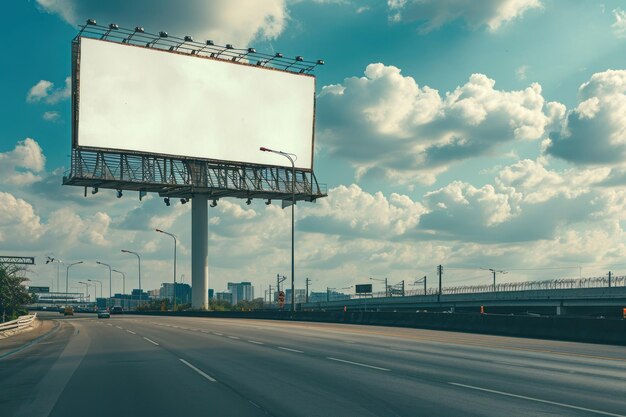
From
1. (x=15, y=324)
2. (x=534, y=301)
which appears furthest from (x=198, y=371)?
(x=534, y=301)

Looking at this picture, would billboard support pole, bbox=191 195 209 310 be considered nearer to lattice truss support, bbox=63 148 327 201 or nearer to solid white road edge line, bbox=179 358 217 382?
lattice truss support, bbox=63 148 327 201

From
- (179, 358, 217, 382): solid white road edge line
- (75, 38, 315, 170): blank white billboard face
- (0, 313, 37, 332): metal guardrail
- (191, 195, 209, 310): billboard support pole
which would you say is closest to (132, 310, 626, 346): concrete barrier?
(179, 358, 217, 382): solid white road edge line

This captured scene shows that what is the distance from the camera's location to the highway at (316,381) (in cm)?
1009

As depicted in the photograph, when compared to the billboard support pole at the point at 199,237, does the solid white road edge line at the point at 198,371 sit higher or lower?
lower

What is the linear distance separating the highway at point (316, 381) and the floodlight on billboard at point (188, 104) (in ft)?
152

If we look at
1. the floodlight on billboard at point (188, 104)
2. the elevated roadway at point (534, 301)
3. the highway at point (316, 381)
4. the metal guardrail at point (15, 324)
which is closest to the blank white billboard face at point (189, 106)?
the floodlight on billboard at point (188, 104)

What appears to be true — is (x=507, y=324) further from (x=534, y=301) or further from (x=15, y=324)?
(x=534, y=301)

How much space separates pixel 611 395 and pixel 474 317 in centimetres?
2315

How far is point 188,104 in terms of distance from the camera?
69.2m

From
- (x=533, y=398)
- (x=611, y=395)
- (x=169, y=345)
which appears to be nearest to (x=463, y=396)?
(x=533, y=398)

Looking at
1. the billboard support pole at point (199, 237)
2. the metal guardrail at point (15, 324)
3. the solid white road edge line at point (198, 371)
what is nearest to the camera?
the solid white road edge line at point (198, 371)

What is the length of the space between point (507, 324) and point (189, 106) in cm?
4557

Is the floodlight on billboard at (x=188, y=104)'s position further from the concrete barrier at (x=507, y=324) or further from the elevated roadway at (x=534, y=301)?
the elevated roadway at (x=534, y=301)

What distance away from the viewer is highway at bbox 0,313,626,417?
10086 mm
